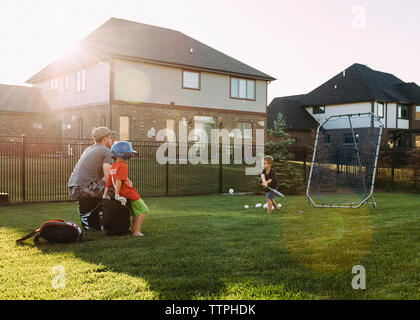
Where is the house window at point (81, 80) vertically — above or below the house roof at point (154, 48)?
below

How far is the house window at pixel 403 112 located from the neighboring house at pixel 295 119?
818cm

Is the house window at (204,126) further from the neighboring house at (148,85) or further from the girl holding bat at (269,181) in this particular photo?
the girl holding bat at (269,181)

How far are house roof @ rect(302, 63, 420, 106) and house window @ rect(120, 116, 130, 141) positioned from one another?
24.3 meters

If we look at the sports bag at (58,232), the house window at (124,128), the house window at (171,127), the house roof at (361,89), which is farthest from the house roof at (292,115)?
the sports bag at (58,232)

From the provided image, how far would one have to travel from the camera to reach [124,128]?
82.9ft

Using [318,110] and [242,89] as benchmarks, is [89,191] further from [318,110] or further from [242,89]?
[318,110]

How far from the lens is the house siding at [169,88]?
25125mm

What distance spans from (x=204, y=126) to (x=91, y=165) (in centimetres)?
2167

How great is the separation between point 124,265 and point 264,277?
1.71 meters

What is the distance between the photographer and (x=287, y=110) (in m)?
43.2

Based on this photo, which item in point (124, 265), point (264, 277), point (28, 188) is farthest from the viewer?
point (28, 188)
